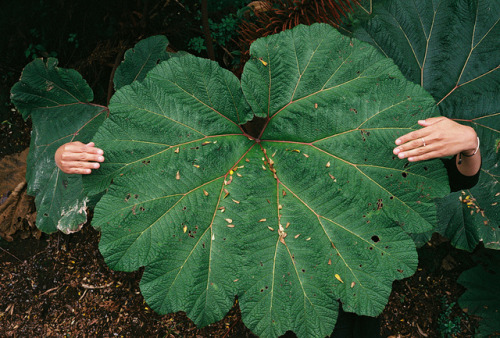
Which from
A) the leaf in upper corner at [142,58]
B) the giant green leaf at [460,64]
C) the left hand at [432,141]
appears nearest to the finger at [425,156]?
the left hand at [432,141]

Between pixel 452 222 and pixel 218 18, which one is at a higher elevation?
A: pixel 218 18

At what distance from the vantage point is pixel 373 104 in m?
1.62

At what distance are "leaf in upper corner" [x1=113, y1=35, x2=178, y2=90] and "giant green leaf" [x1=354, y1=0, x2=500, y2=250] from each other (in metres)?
1.09

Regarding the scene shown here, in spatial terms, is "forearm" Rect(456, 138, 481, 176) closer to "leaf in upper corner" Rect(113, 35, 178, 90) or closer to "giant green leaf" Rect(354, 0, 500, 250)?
"giant green leaf" Rect(354, 0, 500, 250)

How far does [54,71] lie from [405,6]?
6.30 ft

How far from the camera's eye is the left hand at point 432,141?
1546 mm

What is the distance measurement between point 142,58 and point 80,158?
0.80 metres

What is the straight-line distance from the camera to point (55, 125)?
2197 millimetres

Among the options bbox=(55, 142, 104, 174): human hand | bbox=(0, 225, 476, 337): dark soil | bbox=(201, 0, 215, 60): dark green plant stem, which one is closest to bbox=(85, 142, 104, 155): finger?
bbox=(55, 142, 104, 174): human hand

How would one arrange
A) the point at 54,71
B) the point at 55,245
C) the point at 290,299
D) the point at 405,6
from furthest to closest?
the point at 55,245
the point at 54,71
the point at 405,6
the point at 290,299

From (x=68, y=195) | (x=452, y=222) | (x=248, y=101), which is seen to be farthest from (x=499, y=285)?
(x=68, y=195)

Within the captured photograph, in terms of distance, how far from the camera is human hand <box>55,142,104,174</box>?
161 centimetres

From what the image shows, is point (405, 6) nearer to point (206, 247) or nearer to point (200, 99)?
point (200, 99)

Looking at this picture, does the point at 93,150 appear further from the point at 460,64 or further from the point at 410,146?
the point at 460,64
